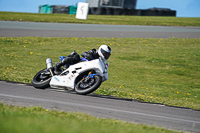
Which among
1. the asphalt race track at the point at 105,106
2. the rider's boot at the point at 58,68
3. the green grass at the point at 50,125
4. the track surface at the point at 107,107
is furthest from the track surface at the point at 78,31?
the green grass at the point at 50,125

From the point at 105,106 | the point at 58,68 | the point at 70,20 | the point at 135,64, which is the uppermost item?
the point at 70,20

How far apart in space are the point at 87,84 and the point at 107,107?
3.66ft

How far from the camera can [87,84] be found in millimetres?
8430

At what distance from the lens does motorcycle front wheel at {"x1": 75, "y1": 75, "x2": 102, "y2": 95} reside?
8227mm

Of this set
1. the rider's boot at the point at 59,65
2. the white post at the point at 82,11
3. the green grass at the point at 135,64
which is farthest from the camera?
the white post at the point at 82,11

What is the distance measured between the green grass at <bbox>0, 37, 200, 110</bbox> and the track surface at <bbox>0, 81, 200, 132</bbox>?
1.32m

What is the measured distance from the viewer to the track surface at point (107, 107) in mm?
6793

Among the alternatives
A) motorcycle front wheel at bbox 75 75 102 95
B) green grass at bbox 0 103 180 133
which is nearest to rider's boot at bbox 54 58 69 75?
motorcycle front wheel at bbox 75 75 102 95

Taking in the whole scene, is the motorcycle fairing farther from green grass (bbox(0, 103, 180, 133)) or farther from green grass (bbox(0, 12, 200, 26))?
green grass (bbox(0, 12, 200, 26))

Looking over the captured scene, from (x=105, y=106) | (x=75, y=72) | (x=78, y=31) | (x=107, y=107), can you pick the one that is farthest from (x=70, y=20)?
(x=107, y=107)

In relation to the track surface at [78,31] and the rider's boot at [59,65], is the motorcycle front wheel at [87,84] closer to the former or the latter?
the rider's boot at [59,65]

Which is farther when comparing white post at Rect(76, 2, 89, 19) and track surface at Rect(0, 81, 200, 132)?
white post at Rect(76, 2, 89, 19)

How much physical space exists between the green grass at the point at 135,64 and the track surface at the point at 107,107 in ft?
4.34

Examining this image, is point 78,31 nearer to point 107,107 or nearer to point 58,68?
point 58,68
